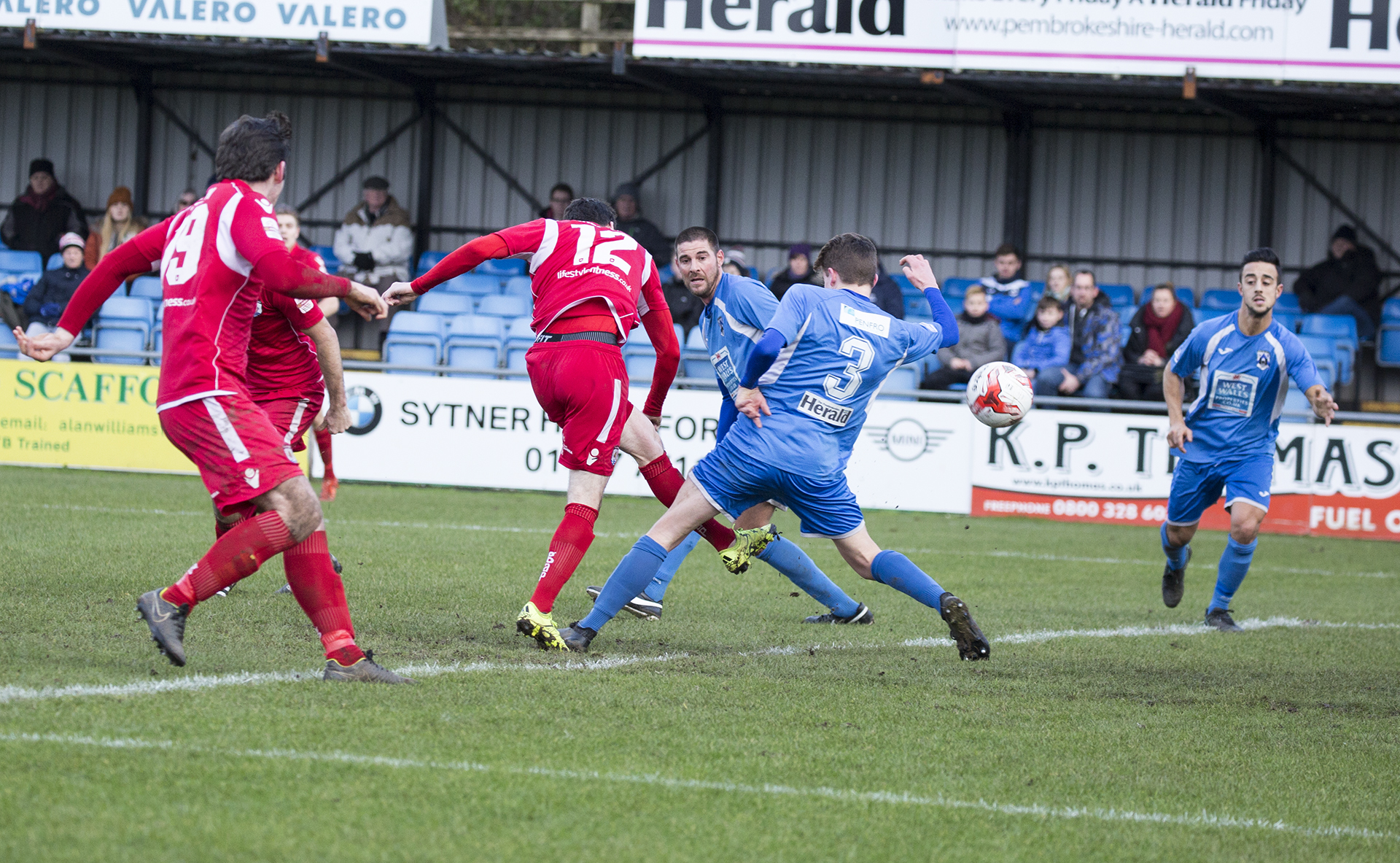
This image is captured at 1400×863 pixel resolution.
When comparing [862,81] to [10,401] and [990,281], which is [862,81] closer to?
[990,281]

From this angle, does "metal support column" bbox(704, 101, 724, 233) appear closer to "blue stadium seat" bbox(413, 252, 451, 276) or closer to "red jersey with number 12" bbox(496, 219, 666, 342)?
"blue stadium seat" bbox(413, 252, 451, 276)

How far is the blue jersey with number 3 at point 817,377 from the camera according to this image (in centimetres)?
610

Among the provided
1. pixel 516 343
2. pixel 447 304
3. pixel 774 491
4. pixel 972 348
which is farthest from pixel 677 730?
pixel 447 304

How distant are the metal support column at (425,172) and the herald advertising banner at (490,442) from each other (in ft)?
20.3

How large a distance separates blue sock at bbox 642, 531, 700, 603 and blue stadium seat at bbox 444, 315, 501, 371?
8.91m

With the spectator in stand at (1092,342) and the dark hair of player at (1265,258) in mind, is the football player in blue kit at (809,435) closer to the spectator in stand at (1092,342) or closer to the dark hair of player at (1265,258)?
the dark hair of player at (1265,258)

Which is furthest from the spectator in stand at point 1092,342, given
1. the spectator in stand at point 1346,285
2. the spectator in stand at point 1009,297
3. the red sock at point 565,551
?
the red sock at point 565,551

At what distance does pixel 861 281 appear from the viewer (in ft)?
20.6

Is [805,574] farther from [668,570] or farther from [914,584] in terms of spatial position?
[914,584]

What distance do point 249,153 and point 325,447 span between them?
3307 millimetres

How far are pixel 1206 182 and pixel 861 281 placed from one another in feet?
49.1

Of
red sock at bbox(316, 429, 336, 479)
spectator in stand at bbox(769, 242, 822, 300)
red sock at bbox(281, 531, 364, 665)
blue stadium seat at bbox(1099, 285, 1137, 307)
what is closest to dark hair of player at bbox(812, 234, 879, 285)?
red sock at bbox(281, 531, 364, 665)

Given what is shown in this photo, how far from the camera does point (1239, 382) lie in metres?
8.36

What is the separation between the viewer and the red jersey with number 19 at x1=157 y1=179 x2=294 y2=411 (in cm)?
486
